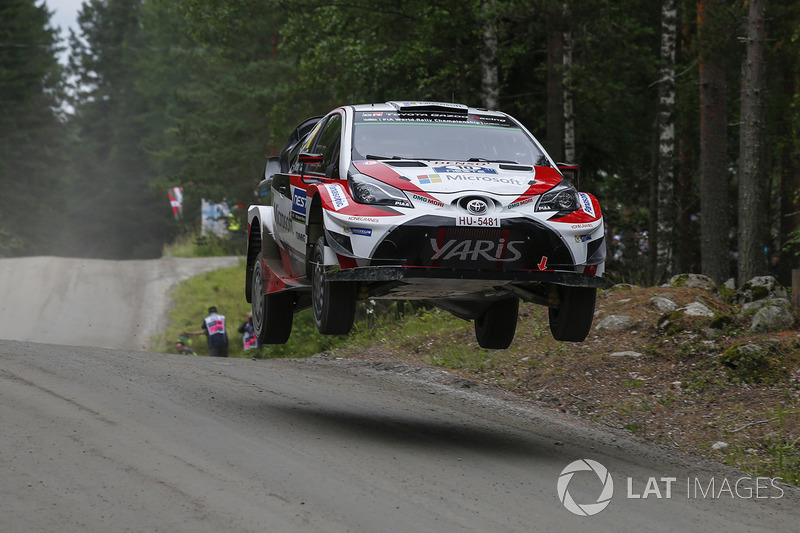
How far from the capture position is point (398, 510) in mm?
6594

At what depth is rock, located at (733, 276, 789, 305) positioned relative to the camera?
556 inches

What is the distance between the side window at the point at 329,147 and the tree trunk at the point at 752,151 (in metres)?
9.84

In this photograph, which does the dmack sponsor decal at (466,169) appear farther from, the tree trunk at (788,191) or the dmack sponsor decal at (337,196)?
the tree trunk at (788,191)

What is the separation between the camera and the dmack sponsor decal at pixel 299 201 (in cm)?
879

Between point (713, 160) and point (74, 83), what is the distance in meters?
69.2

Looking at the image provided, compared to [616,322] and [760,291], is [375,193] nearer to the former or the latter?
[616,322]

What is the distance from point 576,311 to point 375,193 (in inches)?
79.6

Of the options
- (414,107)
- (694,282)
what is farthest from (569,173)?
(694,282)

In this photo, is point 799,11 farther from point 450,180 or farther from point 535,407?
point 450,180

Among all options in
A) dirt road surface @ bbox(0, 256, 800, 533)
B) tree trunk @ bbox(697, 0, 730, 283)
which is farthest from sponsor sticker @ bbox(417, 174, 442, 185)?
tree trunk @ bbox(697, 0, 730, 283)

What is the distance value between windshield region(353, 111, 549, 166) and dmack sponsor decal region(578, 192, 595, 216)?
670mm

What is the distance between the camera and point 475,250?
762 centimetres

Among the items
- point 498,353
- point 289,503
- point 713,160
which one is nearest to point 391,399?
point 498,353

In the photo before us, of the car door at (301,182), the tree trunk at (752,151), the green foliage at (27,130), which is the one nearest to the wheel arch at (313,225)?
the car door at (301,182)
